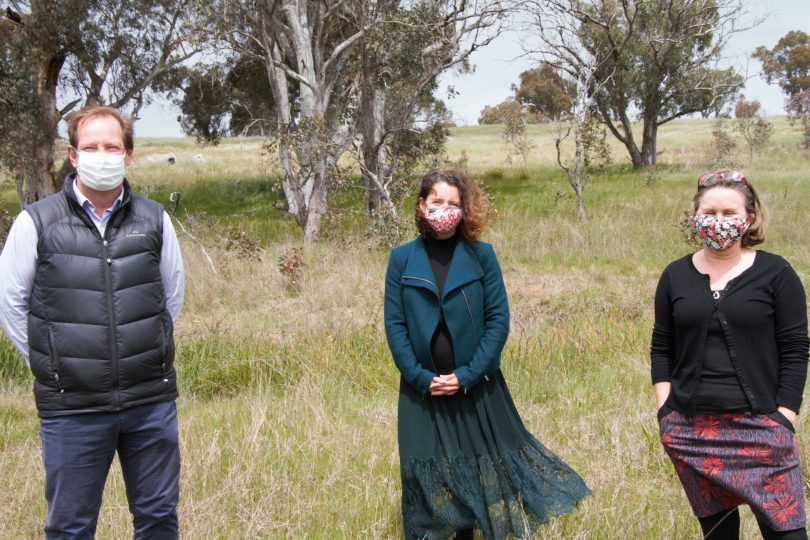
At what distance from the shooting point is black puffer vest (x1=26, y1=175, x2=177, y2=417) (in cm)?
265

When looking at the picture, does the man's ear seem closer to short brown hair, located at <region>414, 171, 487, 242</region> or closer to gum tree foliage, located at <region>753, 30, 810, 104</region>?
short brown hair, located at <region>414, 171, 487, 242</region>

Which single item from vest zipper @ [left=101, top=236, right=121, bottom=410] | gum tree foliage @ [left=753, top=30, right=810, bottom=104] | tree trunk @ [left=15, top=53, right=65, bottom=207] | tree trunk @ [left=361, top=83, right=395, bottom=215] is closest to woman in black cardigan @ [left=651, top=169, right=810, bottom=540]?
vest zipper @ [left=101, top=236, right=121, bottom=410]

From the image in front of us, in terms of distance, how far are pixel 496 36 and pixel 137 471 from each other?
1448cm

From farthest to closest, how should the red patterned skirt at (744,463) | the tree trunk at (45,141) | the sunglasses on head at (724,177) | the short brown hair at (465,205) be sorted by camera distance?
the tree trunk at (45,141) < the short brown hair at (465,205) < the sunglasses on head at (724,177) < the red patterned skirt at (744,463)

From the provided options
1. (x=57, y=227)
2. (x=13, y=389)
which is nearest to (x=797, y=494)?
(x=57, y=227)

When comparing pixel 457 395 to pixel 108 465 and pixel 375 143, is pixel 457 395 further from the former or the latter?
pixel 375 143

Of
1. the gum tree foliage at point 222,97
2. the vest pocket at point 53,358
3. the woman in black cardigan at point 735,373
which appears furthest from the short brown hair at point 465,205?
the gum tree foliage at point 222,97

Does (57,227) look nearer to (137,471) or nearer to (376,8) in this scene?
(137,471)

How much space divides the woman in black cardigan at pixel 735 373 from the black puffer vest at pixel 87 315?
201 centimetres

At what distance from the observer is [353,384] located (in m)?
6.00

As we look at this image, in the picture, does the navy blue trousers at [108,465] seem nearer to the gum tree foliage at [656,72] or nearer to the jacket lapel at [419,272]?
the jacket lapel at [419,272]

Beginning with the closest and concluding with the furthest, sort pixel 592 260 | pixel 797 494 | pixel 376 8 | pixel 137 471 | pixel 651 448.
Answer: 1. pixel 797 494
2. pixel 137 471
3. pixel 651 448
4. pixel 592 260
5. pixel 376 8

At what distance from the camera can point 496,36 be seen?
622 inches

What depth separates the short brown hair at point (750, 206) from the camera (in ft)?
9.12
